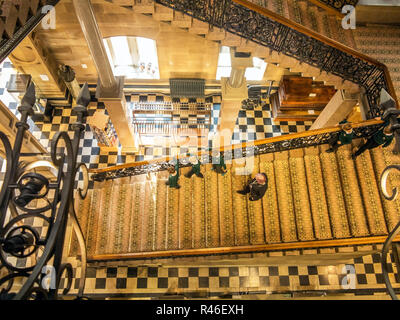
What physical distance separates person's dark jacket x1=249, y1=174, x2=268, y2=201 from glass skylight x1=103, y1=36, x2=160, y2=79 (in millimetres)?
5250

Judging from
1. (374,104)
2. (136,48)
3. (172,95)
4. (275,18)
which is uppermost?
(136,48)

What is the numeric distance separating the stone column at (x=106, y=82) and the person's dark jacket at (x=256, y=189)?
3.68 metres

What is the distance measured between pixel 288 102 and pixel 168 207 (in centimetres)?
497

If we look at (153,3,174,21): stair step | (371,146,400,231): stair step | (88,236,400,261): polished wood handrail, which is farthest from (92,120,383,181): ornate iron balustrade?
(153,3,174,21): stair step

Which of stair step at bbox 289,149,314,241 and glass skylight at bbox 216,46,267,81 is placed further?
glass skylight at bbox 216,46,267,81

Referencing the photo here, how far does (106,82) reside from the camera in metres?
6.85

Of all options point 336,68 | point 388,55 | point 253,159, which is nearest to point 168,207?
point 253,159

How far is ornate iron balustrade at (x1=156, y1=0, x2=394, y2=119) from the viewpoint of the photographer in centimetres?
579

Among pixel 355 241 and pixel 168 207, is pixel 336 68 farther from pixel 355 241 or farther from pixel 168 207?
pixel 168 207

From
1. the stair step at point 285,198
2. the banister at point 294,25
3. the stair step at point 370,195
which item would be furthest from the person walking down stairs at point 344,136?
the banister at point 294,25

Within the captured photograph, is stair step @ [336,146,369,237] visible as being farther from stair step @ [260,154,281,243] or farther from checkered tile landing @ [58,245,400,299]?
checkered tile landing @ [58,245,400,299]

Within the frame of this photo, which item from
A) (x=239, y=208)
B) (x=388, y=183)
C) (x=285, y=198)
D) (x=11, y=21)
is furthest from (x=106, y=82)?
(x=388, y=183)

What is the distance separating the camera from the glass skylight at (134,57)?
8.92 m

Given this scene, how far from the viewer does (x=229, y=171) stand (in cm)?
671
